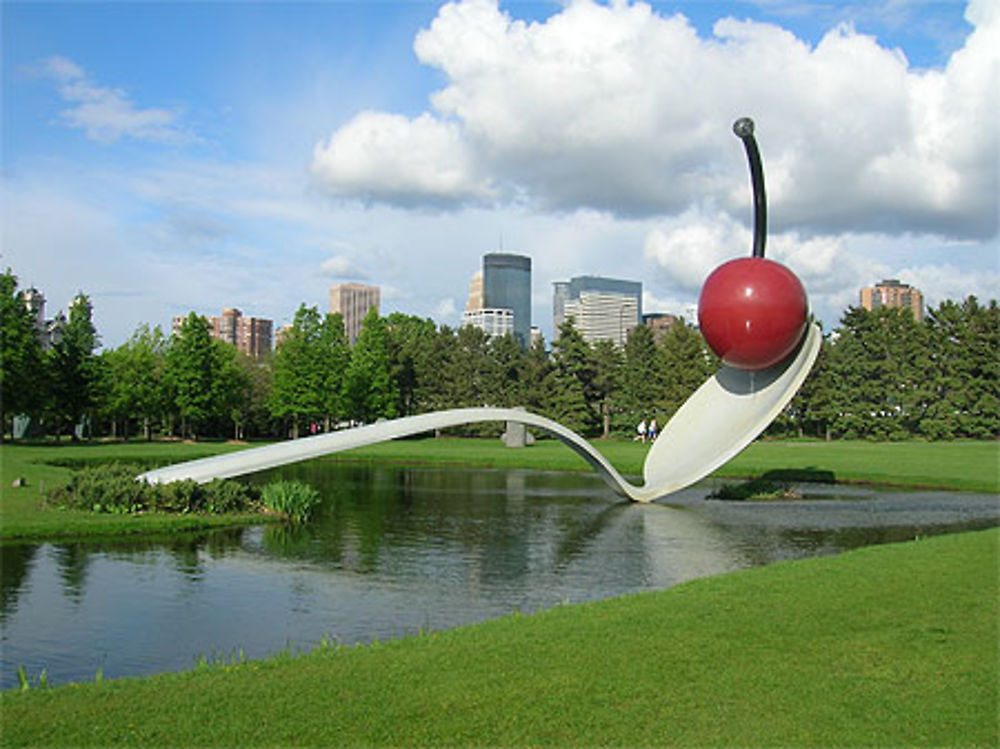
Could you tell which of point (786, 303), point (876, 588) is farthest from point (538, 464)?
point (876, 588)

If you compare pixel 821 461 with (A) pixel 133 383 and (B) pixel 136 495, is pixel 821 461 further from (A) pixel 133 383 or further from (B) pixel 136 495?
(A) pixel 133 383

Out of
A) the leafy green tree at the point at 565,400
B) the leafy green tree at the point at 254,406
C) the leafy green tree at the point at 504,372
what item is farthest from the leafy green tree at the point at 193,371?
the leafy green tree at the point at 565,400

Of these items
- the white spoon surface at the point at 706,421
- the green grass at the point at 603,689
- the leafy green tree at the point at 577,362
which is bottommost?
the green grass at the point at 603,689

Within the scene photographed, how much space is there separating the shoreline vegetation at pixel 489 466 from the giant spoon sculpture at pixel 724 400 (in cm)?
170

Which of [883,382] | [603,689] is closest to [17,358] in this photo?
[603,689]

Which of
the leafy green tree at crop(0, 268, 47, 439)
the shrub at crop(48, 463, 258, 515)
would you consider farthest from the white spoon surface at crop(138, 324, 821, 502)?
the leafy green tree at crop(0, 268, 47, 439)

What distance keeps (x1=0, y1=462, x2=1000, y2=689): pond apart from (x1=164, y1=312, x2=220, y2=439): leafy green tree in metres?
28.3

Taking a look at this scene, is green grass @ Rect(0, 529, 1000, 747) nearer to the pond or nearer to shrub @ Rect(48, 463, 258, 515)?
the pond

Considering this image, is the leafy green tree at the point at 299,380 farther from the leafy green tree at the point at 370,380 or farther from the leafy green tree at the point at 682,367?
the leafy green tree at the point at 682,367

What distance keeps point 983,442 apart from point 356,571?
43.2m

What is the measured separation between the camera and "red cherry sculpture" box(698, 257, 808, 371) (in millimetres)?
17938

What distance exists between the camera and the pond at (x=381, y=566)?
9.15 metres

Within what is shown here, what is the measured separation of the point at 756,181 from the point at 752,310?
139 inches

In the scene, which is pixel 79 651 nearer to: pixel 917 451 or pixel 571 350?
pixel 917 451
